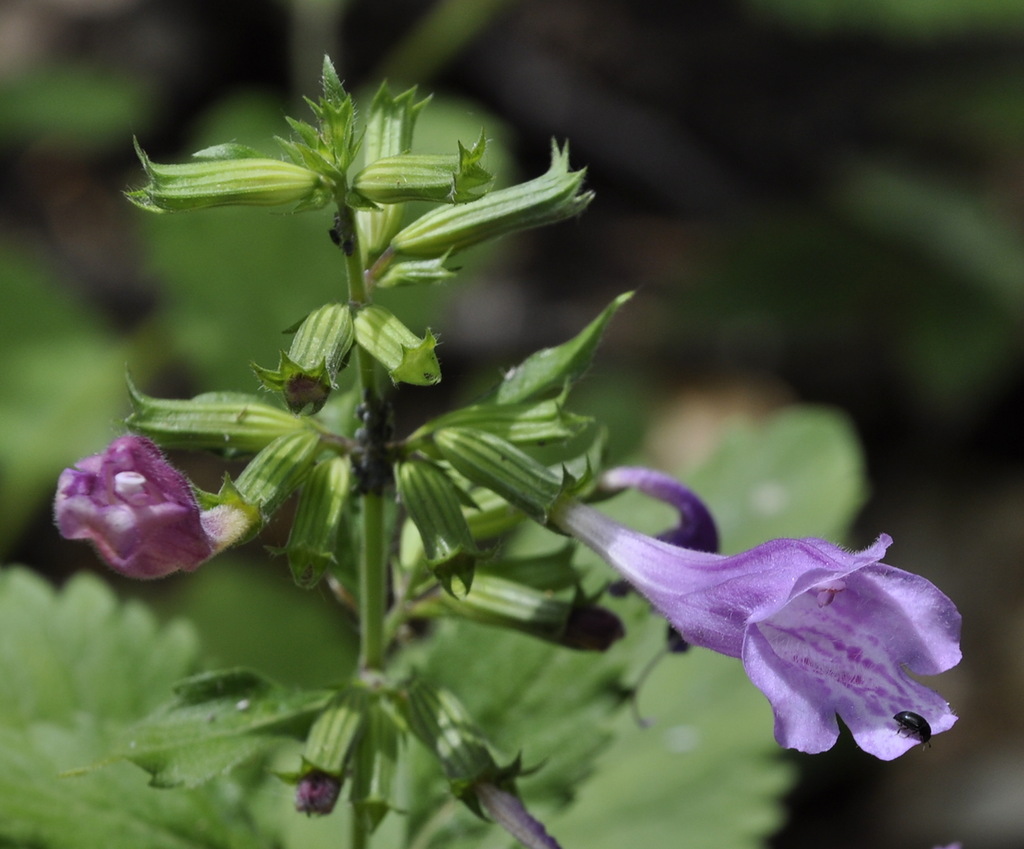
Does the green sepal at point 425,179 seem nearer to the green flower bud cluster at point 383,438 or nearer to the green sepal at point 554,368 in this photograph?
the green flower bud cluster at point 383,438

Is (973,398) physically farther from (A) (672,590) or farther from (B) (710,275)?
(A) (672,590)

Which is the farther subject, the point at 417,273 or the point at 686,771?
the point at 686,771

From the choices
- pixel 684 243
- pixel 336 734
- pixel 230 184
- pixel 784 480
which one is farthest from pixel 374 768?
pixel 684 243

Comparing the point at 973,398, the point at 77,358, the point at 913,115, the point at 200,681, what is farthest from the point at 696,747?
the point at 913,115

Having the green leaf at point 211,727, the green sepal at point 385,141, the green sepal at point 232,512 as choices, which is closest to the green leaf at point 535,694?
the green leaf at point 211,727

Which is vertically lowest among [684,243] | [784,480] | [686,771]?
[684,243]

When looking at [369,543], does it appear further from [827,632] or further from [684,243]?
[684,243]
